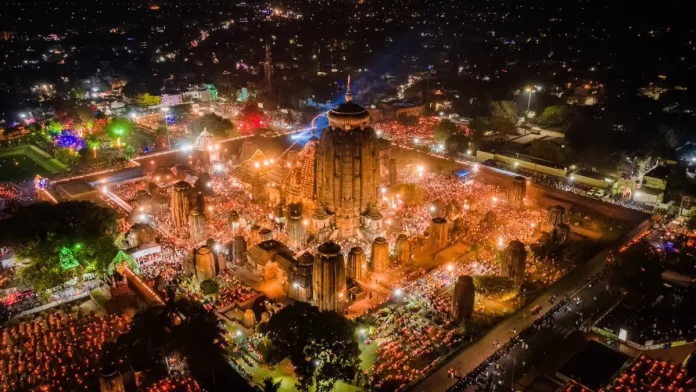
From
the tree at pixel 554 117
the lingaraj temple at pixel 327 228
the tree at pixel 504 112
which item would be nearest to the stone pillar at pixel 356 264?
the lingaraj temple at pixel 327 228

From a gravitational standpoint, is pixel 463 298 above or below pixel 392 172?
below

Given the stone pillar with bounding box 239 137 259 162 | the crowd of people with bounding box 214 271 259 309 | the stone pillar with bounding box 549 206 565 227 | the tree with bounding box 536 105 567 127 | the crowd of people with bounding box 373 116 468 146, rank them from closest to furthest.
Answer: the crowd of people with bounding box 214 271 259 309
the stone pillar with bounding box 549 206 565 227
the stone pillar with bounding box 239 137 259 162
the crowd of people with bounding box 373 116 468 146
the tree with bounding box 536 105 567 127

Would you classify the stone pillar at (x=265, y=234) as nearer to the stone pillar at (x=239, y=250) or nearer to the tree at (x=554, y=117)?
the stone pillar at (x=239, y=250)

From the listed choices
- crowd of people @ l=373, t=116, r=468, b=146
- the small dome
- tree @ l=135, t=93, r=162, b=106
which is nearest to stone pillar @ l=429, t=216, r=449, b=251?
the small dome

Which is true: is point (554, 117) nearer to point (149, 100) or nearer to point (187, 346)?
point (187, 346)

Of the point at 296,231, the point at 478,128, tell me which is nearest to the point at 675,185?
the point at 478,128

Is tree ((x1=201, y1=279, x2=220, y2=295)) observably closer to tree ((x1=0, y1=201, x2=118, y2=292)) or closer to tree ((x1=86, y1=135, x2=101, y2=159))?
tree ((x1=0, y1=201, x2=118, y2=292))

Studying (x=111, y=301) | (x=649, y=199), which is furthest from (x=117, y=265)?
(x=649, y=199)
